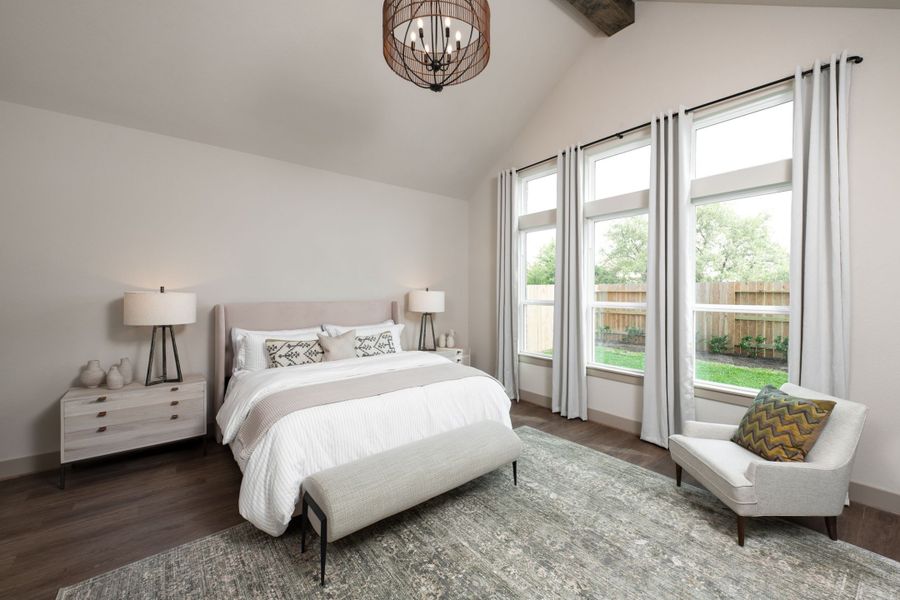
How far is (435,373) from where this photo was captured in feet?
9.95

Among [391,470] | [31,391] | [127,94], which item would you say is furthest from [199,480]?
[127,94]

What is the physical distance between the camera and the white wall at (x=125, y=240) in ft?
9.27

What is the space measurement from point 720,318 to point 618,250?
109 cm

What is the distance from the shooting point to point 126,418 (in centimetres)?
280

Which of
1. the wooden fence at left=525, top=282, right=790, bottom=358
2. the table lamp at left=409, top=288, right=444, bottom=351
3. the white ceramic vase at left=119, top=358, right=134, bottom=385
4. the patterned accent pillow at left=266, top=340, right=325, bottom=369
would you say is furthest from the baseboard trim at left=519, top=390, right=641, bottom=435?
the white ceramic vase at left=119, top=358, right=134, bottom=385

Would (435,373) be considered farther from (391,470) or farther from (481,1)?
(481,1)

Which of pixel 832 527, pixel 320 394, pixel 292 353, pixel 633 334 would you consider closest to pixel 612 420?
pixel 633 334

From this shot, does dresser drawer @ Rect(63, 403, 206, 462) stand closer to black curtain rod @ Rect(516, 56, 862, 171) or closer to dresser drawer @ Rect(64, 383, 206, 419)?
dresser drawer @ Rect(64, 383, 206, 419)

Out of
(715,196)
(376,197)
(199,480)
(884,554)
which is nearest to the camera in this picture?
(884,554)

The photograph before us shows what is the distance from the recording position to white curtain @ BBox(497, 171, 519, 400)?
4746 mm

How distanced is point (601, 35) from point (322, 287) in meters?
3.95

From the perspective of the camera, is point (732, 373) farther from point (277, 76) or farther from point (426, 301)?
point (277, 76)

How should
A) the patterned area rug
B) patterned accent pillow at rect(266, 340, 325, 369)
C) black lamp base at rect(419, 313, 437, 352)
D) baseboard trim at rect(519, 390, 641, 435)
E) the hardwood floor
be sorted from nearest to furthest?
the patterned area rug < the hardwood floor < patterned accent pillow at rect(266, 340, 325, 369) < baseboard trim at rect(519, 390, 641, 435) < black lamp base at rect(419, 313, 437, 352)

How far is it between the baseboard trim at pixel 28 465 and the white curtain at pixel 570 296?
4390 mm
